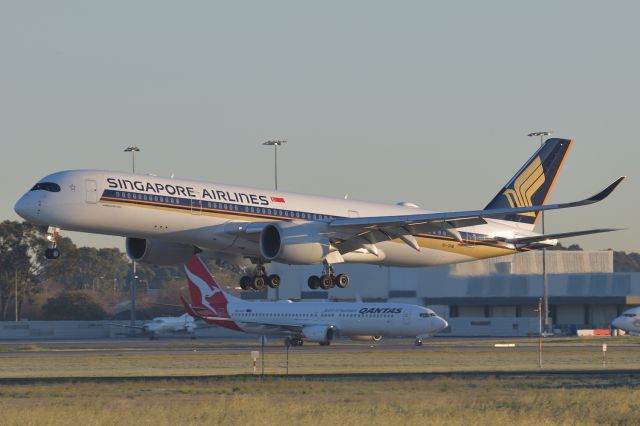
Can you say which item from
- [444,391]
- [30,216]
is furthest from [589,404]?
[30,216]

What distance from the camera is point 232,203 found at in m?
55.1

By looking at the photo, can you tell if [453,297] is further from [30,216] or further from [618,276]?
[30,216]

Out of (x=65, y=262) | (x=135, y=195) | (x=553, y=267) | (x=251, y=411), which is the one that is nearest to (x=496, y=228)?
(x=135, y=195)

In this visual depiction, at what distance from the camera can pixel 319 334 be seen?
9431 centimetres

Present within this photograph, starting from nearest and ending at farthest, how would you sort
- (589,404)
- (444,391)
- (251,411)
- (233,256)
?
(251,411)
(589,404)
(444,391)
(233,256)

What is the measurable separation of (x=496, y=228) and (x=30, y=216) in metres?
26.8

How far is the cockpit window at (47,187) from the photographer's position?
51.4 m

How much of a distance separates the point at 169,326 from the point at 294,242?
6419 centimetres

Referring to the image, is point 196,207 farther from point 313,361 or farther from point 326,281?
point 313,361

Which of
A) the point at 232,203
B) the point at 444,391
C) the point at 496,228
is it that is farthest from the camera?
the point at 496,228

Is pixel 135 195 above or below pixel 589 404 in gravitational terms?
above

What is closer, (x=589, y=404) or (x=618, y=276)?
(x=589, y=404)

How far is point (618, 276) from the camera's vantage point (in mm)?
137125

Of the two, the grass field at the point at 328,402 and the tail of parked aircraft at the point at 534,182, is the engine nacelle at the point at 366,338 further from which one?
the grass field at the point at 328,402
